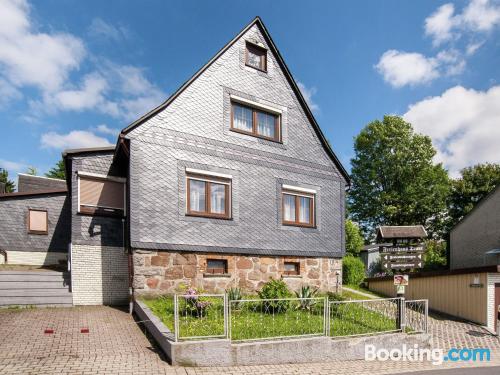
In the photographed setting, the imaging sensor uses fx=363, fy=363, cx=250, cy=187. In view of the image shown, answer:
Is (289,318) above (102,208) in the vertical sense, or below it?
below

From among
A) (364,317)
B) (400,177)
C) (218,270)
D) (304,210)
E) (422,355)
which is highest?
(400,177)

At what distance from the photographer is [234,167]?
1305 centimetres

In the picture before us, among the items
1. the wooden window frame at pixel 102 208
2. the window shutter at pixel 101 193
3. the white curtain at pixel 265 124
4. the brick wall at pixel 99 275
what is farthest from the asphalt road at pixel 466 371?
the window shutter at pixel 101 193

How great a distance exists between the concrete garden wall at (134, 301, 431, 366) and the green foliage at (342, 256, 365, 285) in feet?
36.8

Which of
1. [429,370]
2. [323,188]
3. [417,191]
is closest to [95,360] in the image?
[429,370]

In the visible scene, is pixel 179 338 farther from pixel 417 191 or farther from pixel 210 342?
pixel 417 191

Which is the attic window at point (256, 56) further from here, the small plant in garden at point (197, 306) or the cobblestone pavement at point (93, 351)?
the cobblestone pavement at point (93, 351)

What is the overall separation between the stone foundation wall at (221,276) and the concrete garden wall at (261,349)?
1.77 meters

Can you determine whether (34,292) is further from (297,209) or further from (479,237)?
(479,237)

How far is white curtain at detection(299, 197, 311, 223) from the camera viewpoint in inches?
578

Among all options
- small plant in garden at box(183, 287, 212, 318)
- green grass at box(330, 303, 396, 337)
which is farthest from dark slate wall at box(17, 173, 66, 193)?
green grass at box(330, 303, 396, 337)

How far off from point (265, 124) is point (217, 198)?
3.67m

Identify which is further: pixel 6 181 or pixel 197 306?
pixel 6 181

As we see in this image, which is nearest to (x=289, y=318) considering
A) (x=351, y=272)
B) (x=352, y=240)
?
(x=351, y=272)
